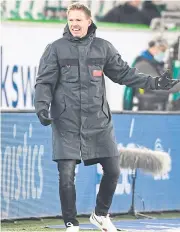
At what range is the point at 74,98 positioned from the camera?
6984mm

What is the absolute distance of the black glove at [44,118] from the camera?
6.83 metres

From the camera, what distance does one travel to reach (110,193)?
732 cm

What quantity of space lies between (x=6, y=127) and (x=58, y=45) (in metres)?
2.85

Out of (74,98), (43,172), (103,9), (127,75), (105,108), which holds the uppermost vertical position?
(127,75)

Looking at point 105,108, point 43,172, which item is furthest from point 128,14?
point 105,108

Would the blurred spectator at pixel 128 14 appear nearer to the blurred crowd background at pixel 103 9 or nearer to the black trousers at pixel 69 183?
the blurred crowd background at pixel 103 9

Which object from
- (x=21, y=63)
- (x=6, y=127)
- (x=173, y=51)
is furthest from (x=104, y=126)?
(x=173, y=51)

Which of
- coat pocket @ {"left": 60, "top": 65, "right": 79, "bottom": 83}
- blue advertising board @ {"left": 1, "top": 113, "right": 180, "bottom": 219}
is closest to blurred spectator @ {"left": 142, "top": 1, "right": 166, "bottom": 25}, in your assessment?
blue advertising board @ {"left": 1, "top": 113, "right": 180, "bottom": 219}

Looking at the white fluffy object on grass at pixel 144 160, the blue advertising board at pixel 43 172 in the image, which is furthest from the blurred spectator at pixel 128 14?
the white fluffy object on grass at pixel 144 160

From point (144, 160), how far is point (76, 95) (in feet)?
11.5

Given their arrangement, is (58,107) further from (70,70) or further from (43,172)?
(43,172)

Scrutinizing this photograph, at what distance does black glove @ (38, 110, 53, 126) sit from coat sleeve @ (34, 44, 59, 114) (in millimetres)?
35

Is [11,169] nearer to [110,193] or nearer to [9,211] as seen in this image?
[9,211]

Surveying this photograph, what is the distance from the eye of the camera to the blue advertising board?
9688 millimetres
